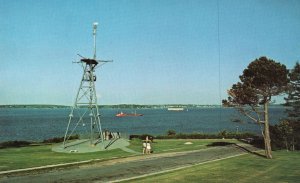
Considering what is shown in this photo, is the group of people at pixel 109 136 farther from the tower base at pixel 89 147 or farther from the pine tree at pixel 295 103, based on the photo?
the pine tree at pixel 295 103

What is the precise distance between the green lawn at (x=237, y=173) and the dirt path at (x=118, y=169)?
6.55 feet

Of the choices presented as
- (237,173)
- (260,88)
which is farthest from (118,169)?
(260,88)

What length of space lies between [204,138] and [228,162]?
79.0ft

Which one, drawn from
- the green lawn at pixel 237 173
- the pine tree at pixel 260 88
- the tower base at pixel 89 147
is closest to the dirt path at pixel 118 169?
the green lawn at pixel 237 173

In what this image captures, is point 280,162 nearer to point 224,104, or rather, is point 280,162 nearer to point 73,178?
point 224,104

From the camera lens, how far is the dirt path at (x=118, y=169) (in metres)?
19.1

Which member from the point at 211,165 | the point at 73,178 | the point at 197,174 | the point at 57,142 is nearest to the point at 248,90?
the point at 211,165

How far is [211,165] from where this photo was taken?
2420cm

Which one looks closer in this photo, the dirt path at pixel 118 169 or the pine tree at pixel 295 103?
the dirt path at pixel 118 169

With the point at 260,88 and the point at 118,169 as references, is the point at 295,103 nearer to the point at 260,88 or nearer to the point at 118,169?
the point at 260,88

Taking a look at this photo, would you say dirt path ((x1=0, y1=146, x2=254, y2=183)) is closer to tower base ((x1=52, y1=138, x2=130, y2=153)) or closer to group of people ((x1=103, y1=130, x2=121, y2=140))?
tower base ((x1=52, y1=138, x2=130, y2=153))

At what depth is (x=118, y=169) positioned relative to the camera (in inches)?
880

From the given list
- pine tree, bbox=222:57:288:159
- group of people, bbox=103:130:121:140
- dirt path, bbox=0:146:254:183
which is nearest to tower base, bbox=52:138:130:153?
group of people, bbox=103:130:121:140

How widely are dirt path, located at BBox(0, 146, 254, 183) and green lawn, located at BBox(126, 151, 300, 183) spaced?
1996 millimetres
